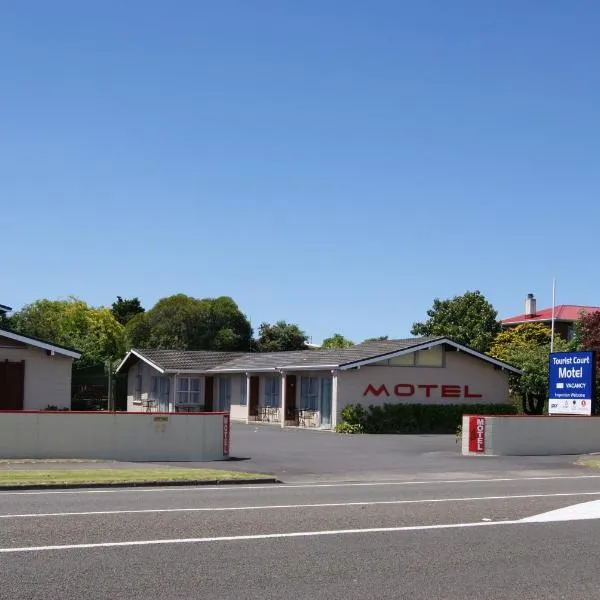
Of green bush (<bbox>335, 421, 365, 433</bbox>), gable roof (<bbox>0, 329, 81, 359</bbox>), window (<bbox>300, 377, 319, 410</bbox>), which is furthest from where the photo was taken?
window (<bbox>300, 377, 319, 410</bbox>)

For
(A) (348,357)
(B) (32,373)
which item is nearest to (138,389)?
(A) (348,357)

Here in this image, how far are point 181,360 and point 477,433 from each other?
27798 mm

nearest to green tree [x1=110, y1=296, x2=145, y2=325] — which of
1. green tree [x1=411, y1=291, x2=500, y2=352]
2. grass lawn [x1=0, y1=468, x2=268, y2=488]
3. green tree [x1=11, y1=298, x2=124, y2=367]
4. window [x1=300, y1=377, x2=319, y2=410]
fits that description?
green tree [x1=11, y1=298, x2=124, y2=367]

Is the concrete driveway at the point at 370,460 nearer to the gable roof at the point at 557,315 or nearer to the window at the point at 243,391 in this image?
the window at the point at 243,391

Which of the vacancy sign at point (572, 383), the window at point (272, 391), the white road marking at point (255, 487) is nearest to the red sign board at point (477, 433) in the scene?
the vacancy sign at point (572, 383)

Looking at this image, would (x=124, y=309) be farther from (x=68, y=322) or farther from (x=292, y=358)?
(x=292, y=358)

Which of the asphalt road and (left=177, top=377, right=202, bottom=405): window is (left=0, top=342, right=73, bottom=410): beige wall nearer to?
the asphalt road

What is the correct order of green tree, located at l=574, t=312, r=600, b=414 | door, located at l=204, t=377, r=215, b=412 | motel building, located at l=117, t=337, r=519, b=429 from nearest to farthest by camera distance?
motel building, located at l=117, t=337, r=519, b=429
green tree, located at l=574, t=312, r=600, b=414
door, located at l=204, t=377, r=215, b=412

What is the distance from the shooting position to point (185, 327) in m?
79.4

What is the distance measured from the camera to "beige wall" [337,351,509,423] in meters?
40.8

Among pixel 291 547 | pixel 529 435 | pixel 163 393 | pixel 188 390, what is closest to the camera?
pixel 291 547

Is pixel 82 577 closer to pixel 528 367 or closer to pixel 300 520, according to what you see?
pixel 300 520

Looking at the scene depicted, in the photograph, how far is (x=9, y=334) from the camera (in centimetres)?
2941

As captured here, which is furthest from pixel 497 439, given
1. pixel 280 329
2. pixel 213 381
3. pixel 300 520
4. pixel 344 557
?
pixel 280 329
